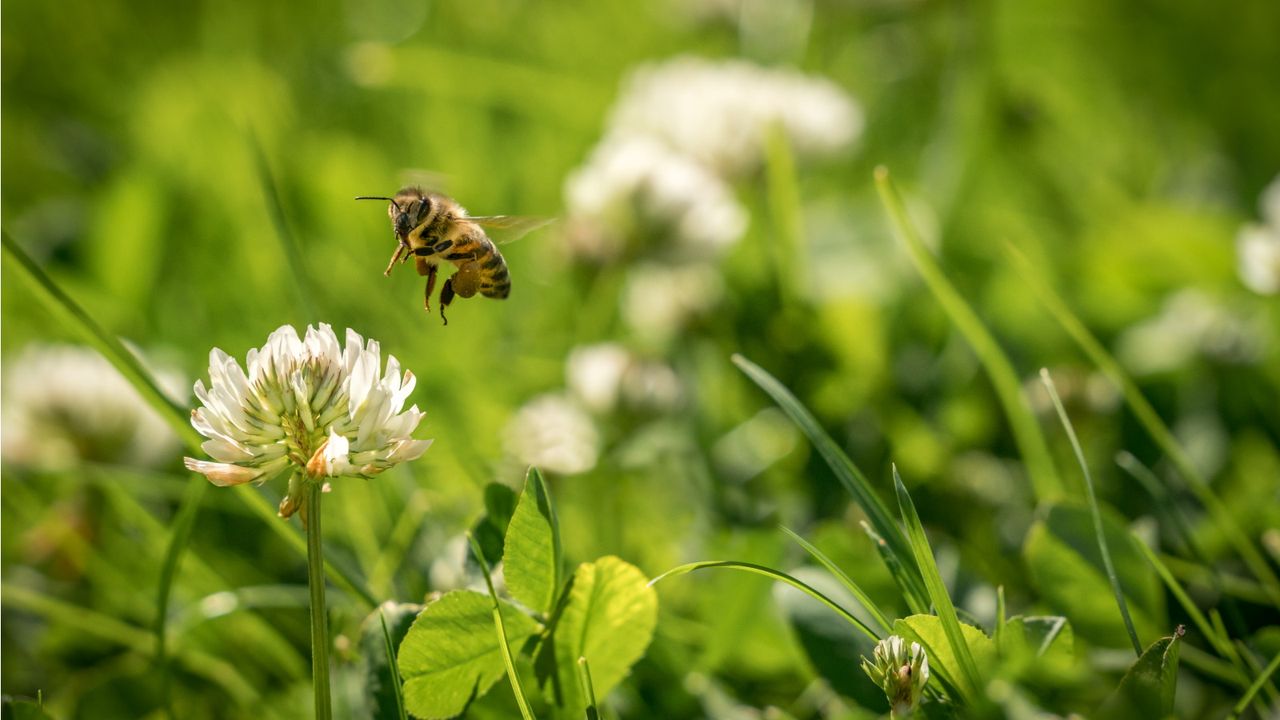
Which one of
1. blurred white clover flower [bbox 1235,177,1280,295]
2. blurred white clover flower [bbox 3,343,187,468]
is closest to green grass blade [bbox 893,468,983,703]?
blurred white clover flower [bbox 1235,177,1280,295]

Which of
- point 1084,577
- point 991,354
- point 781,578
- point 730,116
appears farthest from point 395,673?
point 730,116

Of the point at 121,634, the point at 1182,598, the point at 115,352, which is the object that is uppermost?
the point at 115,352

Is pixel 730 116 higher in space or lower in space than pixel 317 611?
higher

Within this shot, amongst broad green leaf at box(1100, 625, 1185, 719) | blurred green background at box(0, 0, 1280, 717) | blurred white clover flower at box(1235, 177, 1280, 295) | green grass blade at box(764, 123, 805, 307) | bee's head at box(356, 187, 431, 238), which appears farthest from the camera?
green grass blade at box(764, 123, 805, 307)

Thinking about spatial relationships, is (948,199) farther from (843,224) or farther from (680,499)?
(680,499)

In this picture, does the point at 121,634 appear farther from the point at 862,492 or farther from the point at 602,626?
the point at 862,492

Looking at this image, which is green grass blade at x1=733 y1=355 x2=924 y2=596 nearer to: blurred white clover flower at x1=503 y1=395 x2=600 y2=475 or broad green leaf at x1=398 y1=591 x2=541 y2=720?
broad green leaf at x1=398 y1=591 x2=541 y2=720

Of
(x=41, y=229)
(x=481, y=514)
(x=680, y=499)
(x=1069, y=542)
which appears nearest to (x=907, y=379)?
(x=680, y=499)
